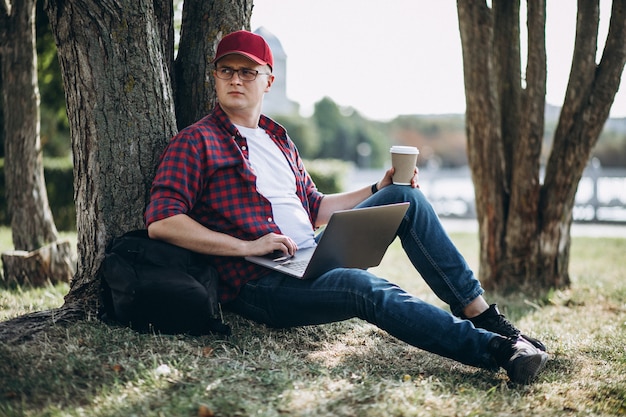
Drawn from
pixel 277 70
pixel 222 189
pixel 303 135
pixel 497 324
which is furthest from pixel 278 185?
pixel 303 135

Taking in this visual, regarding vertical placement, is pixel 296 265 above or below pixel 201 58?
below

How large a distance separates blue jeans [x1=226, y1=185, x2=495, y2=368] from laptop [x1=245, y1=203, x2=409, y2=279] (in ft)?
0.26

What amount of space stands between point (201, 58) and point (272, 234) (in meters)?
1.41

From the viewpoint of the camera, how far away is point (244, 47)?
12.2ft

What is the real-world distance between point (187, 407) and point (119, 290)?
83cm

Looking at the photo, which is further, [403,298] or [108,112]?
[108,112]

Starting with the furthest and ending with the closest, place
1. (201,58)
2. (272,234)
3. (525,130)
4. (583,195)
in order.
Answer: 1. (583,195)
2. (525,130)
3. (201,58)
4. (272,234)

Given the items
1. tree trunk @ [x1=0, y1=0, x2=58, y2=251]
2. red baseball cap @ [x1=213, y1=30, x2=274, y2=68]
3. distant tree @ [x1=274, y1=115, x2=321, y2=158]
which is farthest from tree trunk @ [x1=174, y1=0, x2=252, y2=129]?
distant tree @ [x1=274, y1=115, x2=321, y2=158]

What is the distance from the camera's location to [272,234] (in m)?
3.54

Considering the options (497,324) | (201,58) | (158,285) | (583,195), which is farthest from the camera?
(583,195)

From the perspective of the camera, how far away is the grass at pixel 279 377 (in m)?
2.79

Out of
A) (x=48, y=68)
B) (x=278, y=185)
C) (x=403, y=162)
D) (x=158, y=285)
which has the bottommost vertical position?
(x=158, y=285)

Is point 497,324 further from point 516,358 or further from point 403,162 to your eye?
point 403,162

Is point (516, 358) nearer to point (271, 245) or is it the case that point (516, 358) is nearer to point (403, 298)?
point (403, 298)
